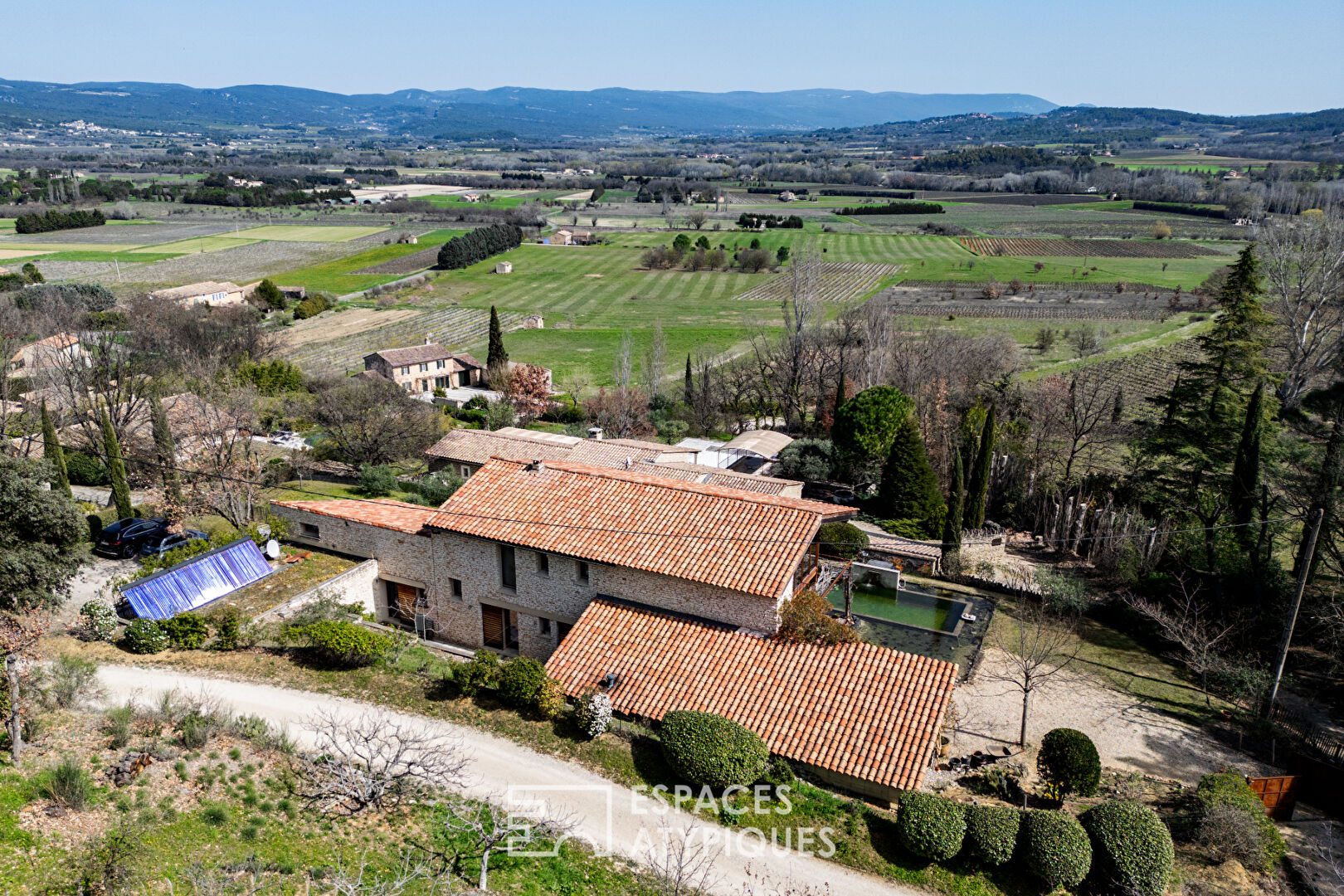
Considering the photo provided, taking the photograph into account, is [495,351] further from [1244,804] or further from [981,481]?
[1244,804]

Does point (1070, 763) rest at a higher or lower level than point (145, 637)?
lower

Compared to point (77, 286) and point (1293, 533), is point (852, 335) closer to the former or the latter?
point (1293, 533)

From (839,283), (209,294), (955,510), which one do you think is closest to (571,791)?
(955,510)

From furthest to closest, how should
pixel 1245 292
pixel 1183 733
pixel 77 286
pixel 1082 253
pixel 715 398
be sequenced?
pixel 1082 253 < pixel 77 286 < pixel 715 398 < pixel 1245 292 < pixel 1183 733

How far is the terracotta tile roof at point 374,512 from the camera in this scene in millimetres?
26641

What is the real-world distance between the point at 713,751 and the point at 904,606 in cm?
1541

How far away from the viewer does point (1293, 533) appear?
103 feet

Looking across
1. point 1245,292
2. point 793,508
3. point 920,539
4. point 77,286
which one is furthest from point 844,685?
point 77,286

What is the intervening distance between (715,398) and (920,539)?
24.0 meters

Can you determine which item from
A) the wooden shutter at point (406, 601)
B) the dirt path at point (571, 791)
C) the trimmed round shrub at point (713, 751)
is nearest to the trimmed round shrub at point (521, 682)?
the dirt path at point (571, 791)

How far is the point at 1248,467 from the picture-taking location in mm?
30547

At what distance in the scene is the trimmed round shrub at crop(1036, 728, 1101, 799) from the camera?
1866 centimetres

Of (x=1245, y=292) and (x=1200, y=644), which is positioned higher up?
(x=1245, y=292)

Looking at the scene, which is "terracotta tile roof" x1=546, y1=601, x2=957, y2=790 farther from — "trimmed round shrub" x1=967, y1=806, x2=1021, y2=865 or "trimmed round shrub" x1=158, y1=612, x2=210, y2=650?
"trimmed round shrub" x1=158, y1=612, x2=210, y2=650
